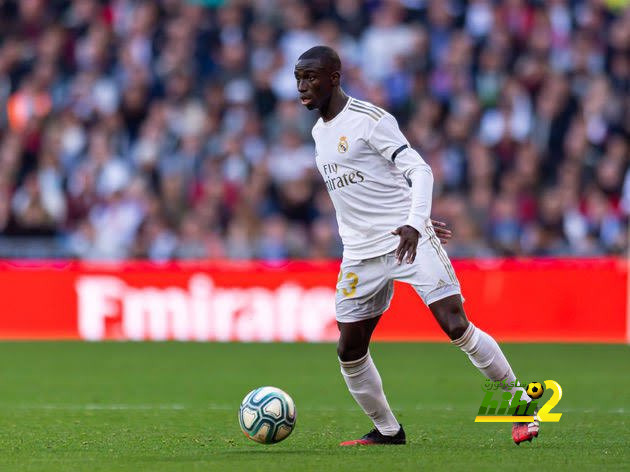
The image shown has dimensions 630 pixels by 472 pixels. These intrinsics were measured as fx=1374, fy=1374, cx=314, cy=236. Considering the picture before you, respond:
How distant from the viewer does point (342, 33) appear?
19.7 m

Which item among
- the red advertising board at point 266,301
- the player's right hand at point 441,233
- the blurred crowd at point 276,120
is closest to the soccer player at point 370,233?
the player's right hand at point 441,233

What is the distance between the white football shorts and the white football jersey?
0.25 feet

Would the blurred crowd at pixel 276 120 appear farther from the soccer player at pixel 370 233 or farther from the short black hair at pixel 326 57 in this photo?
the short black hair at pixel 326 57

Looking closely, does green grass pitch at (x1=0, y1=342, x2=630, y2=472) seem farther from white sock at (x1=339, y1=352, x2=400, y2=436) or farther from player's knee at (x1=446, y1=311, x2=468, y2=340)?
player's knee at (x1=446, y1=311, x2=468, y2=340)

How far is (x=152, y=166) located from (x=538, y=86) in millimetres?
5354

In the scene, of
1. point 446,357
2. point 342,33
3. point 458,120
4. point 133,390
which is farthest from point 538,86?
point 133,390

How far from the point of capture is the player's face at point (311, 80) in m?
7.81

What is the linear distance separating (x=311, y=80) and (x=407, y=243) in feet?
3.76

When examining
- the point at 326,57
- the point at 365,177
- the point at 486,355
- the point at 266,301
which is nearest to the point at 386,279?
the point at 365,177

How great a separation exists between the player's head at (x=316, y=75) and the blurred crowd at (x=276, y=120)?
9510 millimetres

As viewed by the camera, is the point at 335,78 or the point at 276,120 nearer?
the point at 335,78

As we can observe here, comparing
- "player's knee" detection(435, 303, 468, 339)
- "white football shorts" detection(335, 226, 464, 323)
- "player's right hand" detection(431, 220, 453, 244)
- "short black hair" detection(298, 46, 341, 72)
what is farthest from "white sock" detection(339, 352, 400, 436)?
"short black hair" detection(298, 46, 341, 72)

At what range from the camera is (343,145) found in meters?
7.86

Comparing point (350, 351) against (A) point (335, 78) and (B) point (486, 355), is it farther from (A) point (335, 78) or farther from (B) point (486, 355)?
(A) point (335, 78)
